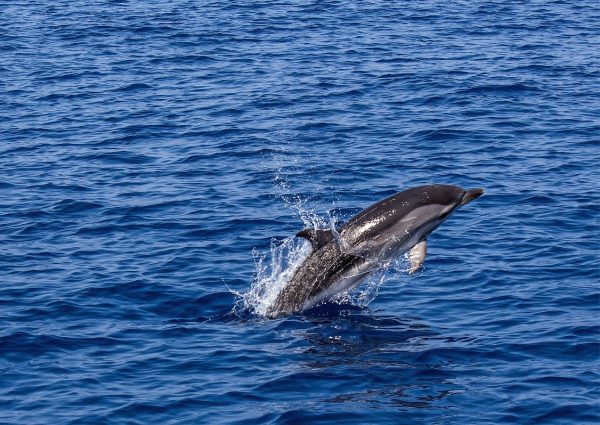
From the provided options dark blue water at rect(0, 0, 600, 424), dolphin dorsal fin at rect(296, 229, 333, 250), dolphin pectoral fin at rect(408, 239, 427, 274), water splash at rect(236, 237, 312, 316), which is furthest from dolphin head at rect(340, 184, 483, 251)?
water splash at rect(236, 237, 312, 316)

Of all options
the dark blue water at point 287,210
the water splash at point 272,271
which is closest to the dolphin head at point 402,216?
the dark blue water at point 287,210

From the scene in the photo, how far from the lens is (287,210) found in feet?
88.1

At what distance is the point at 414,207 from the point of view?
20.6m

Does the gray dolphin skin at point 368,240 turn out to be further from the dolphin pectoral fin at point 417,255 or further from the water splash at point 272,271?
the water splash at point 272,271

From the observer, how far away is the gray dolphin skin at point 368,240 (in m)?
20.6

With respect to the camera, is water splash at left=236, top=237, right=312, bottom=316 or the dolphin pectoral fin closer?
the dolphin pectoral fin

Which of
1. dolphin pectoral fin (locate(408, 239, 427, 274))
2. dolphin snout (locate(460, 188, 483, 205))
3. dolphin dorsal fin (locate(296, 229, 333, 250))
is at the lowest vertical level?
dolphin pectoral fin (locate(408, 239, 427, 274))

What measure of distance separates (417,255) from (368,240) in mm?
1139

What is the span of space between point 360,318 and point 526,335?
9.76 ft

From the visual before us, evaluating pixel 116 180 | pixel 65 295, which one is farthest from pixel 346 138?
pixel 65 295

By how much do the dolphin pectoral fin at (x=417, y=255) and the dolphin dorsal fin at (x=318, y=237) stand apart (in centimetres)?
161

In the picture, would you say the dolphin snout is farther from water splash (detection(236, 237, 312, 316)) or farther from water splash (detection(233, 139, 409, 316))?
water splash (detection(236, 237, 312, 316))

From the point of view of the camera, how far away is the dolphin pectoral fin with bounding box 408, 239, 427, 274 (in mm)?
21125

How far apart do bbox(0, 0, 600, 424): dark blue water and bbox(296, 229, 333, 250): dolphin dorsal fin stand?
4.48 feet
